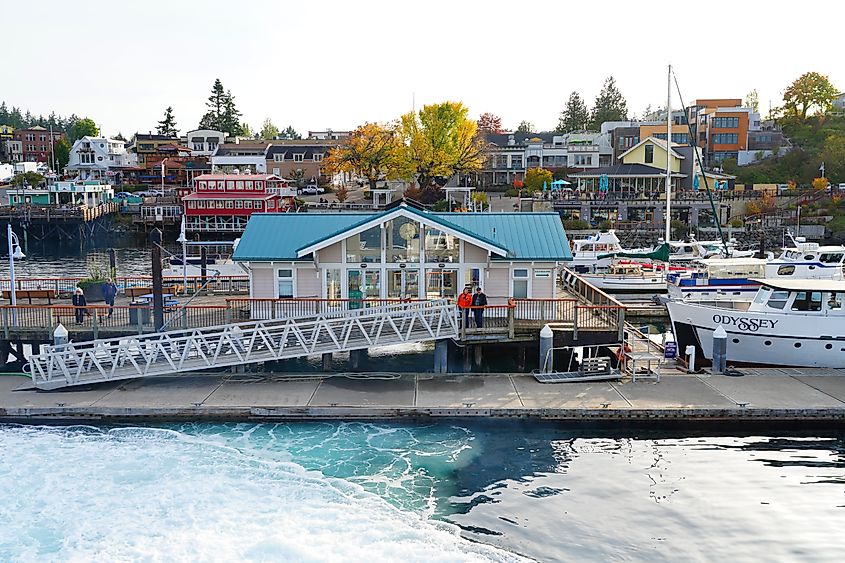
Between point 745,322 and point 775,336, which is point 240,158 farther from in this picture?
point 775,336

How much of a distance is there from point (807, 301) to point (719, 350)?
311 centimetres

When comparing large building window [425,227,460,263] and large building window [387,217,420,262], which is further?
large building window [425,227,460,263]

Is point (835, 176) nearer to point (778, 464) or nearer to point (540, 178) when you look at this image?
point (540, 178)

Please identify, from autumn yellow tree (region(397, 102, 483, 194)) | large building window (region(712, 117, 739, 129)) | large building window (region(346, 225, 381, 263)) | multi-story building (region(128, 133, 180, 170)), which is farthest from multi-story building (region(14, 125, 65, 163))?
large building window (region(346, 225, 381, 263))

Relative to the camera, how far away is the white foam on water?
12.9 metres

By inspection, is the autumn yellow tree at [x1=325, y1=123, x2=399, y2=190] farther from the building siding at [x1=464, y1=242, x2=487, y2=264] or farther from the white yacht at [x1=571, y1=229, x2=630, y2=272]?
the building siding at [x1=464, y1=242, x2=487, y2=264]

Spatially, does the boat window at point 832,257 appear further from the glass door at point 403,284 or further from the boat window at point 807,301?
the glass door at point 403,284

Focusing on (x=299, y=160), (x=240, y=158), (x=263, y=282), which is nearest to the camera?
(x=263, y=282)

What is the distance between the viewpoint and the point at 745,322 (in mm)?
22828

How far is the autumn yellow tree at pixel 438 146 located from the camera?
234 ft

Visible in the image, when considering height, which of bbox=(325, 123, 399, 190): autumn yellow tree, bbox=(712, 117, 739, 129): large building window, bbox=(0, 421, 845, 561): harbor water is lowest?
bbox=(0, 421, 845, 561): harbor water

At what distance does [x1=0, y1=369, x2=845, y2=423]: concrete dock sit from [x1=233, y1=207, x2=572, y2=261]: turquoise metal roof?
14.8ft

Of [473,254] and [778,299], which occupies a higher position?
[473,254]

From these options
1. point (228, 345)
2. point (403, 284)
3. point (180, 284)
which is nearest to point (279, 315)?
point (228, 345)
